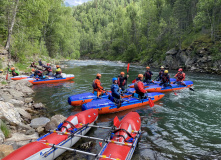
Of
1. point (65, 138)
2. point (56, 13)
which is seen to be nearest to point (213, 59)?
point (65, 138)

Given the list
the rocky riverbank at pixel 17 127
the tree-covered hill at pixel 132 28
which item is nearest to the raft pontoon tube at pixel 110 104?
the rocky riverbank at pixel 17 127

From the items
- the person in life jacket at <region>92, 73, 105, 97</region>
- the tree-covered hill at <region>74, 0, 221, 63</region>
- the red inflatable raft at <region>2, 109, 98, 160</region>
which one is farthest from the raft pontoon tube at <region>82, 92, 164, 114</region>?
the tree-covered hill at <region>74, 0, 221, 63</region>

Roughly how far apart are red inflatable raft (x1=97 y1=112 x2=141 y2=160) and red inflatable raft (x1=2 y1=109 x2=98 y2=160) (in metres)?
1.27

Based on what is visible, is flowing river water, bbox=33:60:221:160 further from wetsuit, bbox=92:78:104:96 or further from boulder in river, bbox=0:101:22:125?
boulder in river, bbox=0:101:22:125

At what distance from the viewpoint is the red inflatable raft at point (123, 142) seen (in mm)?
3973

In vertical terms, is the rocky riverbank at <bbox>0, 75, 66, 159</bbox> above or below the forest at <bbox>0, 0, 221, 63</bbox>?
below

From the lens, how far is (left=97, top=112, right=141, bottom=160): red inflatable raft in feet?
13.0

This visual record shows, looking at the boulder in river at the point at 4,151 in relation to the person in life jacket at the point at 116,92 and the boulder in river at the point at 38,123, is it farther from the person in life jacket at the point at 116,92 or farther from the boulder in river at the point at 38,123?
the person in life jacket at the point at 116,92

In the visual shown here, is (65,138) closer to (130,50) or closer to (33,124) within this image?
(33,124)

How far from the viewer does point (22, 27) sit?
16734mm

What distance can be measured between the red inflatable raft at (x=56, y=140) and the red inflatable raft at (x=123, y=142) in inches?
49.8

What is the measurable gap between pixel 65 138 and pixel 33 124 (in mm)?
2201

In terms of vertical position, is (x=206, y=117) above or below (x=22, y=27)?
below

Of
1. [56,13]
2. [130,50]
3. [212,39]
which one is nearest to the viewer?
[212,39]
